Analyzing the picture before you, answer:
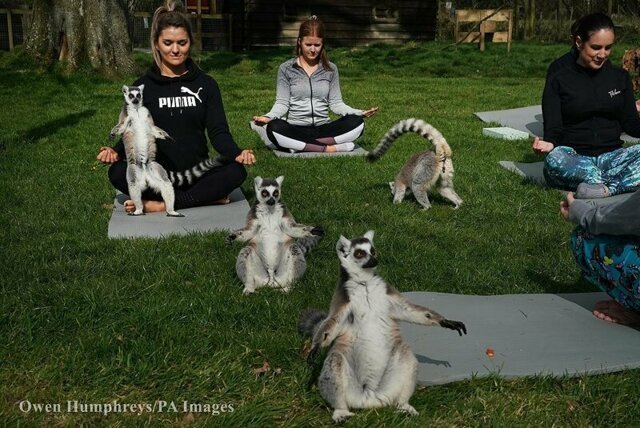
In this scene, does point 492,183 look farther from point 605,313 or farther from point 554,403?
point 554,403

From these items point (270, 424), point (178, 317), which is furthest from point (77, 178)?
point (270, 424)

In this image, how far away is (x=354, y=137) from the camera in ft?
32.9

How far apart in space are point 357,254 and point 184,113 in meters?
4.11

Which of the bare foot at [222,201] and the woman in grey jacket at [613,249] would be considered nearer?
the woman in grey jacket at [613,249]

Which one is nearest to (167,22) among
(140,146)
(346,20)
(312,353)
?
(140,146)

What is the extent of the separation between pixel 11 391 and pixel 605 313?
11.6 feet

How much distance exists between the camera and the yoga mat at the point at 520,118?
11492 millimetres

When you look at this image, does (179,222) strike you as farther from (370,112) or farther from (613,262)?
(613,262)

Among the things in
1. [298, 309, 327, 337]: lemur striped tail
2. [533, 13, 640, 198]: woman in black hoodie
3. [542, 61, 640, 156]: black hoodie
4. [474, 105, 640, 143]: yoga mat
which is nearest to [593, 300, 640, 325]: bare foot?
[298, 309, 327, 337]: lemur striped tail

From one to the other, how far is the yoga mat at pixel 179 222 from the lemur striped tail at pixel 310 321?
7.59 ft

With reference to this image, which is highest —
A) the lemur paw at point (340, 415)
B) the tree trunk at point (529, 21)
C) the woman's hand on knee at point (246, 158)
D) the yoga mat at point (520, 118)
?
the tree trunk at point (529, 21)

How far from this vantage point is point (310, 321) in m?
4.08

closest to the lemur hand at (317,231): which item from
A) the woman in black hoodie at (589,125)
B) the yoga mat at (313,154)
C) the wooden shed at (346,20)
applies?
the woman in black hoodie at (589,125)

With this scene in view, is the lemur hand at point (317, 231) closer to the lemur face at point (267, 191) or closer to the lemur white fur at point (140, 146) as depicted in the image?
the lemur face at point (267, 191)
